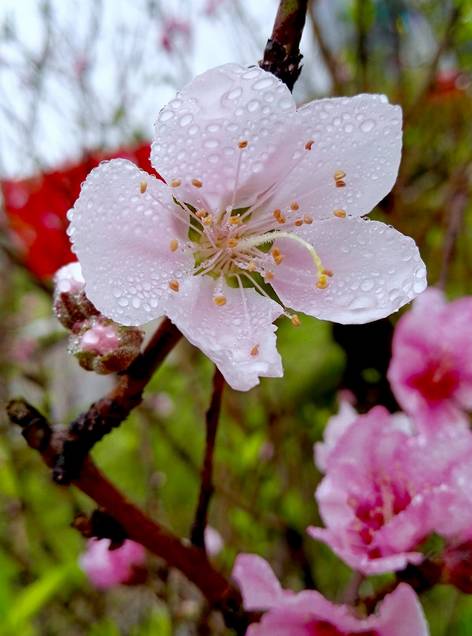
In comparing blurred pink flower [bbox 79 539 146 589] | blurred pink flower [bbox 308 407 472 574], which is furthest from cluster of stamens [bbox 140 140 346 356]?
blurred pink flower [bbox 79 539 146 589]

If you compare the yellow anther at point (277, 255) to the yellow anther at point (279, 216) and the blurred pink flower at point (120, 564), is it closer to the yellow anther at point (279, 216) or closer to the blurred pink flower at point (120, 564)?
the yellow anther at point (279, 216)

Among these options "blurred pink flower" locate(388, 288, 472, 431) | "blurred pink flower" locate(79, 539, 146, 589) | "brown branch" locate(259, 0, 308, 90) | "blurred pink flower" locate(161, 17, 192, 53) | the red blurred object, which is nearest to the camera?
"brown branch" locate(259, 0, 308, 90)

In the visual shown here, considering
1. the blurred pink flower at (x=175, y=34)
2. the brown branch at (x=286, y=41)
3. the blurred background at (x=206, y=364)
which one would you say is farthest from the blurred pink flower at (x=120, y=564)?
the blurred pink flower at (x=175, y=34)

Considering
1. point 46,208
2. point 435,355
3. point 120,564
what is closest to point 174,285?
point 435,355

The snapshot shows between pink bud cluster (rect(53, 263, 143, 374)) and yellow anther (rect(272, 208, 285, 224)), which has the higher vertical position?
pink bud cluster (rect(53, 263, 143, 374))

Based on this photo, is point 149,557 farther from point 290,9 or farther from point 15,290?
point 15,290

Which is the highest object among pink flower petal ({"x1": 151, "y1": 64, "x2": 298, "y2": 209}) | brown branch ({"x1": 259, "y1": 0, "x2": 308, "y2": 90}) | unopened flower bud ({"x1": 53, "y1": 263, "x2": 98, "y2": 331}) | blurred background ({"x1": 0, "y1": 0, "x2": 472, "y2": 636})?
brown branch ({"x1": 259, "y1": 0, "x2": 308, "y2": 90})

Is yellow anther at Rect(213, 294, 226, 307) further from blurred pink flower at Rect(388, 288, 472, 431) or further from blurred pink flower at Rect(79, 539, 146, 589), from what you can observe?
blurred pink flower at Rect(79, 539, 146, 589)

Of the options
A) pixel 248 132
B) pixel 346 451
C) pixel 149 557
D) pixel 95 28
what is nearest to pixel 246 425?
pixel 149 557

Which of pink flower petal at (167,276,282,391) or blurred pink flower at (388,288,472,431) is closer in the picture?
pink flower petal at (167,276,282,391)
